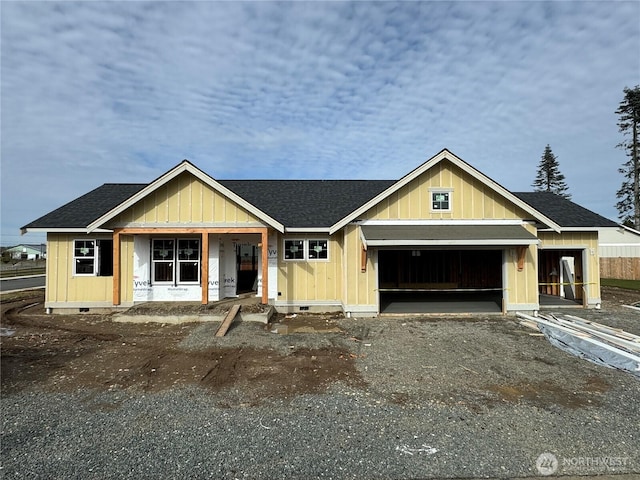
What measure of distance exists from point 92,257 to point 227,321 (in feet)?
21.3

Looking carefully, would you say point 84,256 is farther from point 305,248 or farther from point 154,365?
point 305,248

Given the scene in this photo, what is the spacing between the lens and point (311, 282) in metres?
12.6

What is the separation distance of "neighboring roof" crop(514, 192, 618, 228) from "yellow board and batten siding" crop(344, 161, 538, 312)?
281 cm

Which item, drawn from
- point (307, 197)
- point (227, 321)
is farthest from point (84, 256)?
point (307, 197)

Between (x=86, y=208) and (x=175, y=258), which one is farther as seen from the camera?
(x=86, y=208)

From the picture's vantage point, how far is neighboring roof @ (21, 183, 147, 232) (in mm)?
12422

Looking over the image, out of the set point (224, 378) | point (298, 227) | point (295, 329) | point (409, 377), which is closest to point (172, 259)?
point (298, 227)

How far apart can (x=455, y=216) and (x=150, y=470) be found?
36.4 ft

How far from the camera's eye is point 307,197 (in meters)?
15.5

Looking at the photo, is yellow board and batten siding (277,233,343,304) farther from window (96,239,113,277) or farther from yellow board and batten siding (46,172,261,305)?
window (96,239,113,277)

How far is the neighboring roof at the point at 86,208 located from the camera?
12.4m

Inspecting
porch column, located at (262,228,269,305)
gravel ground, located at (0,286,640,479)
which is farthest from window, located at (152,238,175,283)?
gravel ground, located at (0,286,640,479)

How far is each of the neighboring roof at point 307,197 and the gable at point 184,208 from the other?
1.97m

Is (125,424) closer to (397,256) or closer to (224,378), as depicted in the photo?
(224,378)
